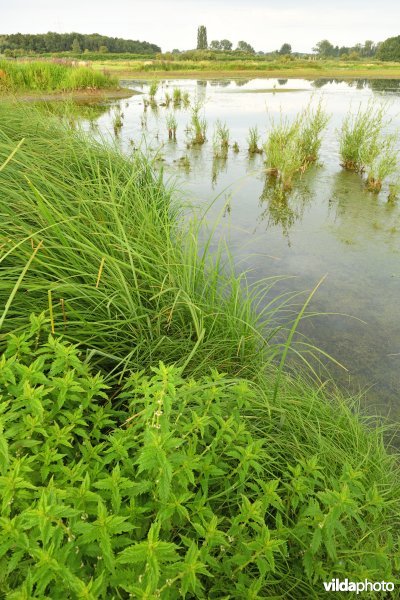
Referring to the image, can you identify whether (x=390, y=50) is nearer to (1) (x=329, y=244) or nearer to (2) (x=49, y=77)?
(2) (x=49, y=77)

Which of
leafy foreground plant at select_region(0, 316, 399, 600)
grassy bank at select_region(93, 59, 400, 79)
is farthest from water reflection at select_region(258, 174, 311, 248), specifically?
grassy bank at select_region(93, 59, 400, 79)

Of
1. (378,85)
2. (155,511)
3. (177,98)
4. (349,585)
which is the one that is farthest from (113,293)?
(378,85)

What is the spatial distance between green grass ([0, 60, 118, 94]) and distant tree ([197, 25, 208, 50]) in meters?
58.5

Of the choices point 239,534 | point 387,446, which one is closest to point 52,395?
point 239,534

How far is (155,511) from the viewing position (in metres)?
0.96

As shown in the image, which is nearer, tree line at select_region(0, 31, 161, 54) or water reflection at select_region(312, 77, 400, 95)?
water reflection at select_region(312, 77, 400, 95)

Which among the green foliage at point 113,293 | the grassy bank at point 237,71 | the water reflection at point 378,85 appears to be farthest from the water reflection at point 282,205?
the grassy bank at point 237,71

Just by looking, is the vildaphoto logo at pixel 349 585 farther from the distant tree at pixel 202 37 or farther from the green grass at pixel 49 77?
the distant tree at pixel 202 37

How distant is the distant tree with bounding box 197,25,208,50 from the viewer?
6162cm

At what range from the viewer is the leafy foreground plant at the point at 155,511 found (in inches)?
27.9

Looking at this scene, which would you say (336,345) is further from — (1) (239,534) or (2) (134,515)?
(2) (134,515)

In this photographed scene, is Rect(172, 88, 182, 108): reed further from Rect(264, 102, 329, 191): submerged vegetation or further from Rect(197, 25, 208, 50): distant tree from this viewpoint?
Rect(197, 25, 208, 50): distant tree

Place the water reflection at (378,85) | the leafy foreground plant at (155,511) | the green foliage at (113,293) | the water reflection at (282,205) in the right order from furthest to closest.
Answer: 1. the water reflection at (378,85)
2. the water reflection at (282,205)
3. the green foliage at (113,293)
4. the leafy foreground plant at (155,511)

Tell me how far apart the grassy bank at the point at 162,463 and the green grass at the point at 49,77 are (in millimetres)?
8837
